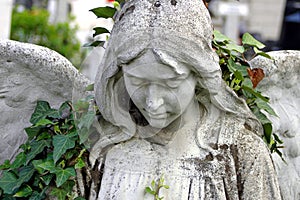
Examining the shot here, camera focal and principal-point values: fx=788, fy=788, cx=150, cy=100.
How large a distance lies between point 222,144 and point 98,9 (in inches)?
27.9

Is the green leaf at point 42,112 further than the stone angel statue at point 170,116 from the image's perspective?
Yes

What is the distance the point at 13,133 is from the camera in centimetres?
334

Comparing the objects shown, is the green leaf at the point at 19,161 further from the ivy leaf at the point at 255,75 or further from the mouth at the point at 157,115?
the ivy leaf at the point at 255,75

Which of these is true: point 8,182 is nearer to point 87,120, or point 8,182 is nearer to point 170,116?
point 87,120

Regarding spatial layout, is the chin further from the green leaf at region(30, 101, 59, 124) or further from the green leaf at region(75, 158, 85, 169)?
the green leaf at region(30, 101, 59, 124)

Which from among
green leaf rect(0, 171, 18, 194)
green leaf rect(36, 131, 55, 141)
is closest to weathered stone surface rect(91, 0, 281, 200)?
green leaf rect(36, 131, 55, 141)

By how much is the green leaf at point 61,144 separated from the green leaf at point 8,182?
0.78ft

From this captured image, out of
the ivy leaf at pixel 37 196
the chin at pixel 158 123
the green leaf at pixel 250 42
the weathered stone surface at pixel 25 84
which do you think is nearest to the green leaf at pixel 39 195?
the ivy leaf at pixel 37 196

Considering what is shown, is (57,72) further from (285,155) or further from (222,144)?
(285,155)

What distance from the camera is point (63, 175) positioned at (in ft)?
9.45

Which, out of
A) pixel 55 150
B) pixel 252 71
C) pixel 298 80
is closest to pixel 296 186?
pixel 298 80

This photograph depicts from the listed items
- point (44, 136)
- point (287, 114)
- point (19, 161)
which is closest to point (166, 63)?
point (44, 136)

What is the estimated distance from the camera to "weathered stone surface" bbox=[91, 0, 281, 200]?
8.64 ft

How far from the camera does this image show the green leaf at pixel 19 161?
10.0ft
